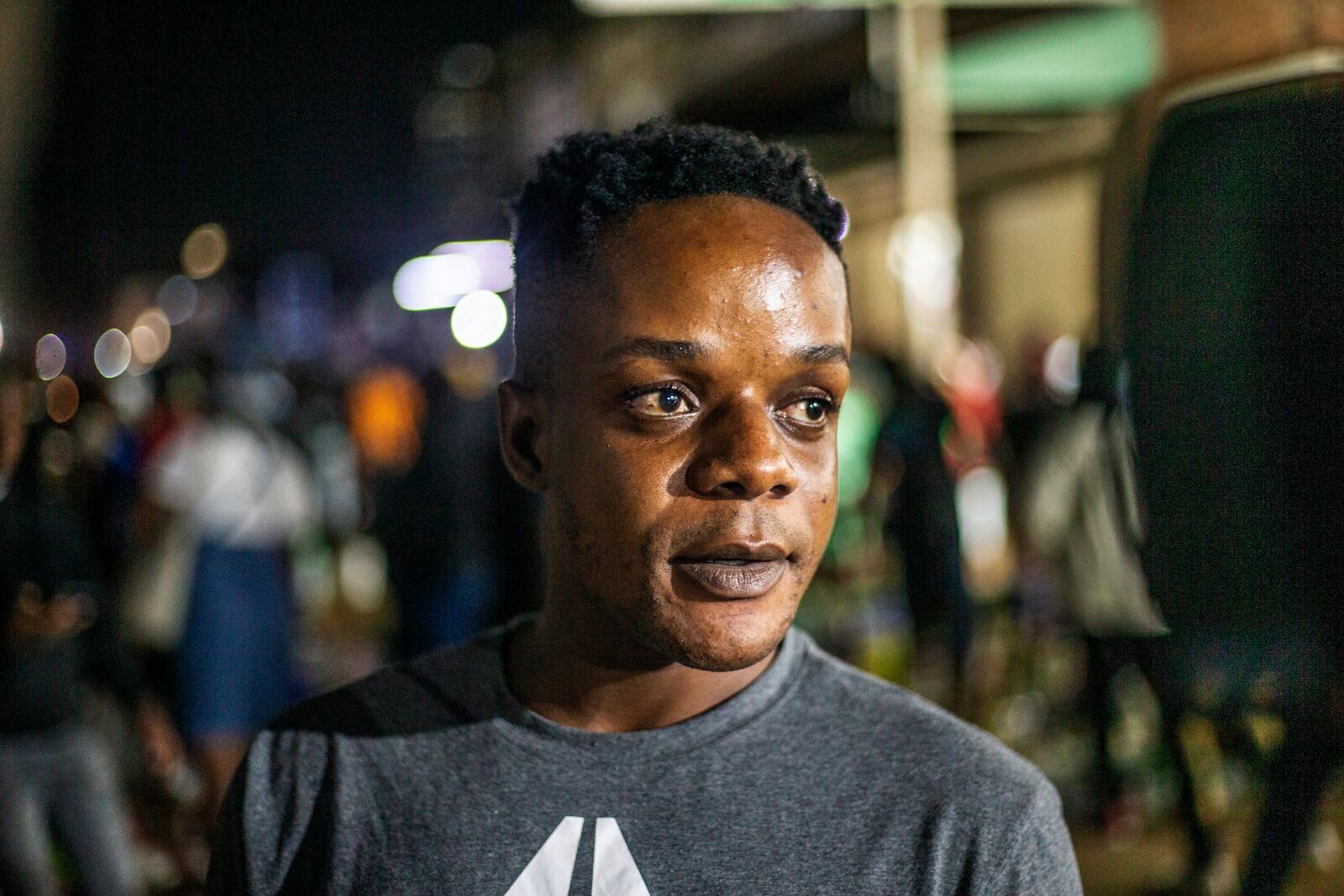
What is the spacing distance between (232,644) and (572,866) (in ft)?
12.4

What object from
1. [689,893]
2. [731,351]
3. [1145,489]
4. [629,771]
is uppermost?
[731,351]

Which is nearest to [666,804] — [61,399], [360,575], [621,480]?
[621,480]

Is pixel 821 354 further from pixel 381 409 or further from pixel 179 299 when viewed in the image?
pixel 381 409

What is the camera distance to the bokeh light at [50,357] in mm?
4258

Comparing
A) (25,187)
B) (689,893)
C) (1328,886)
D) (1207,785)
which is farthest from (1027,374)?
(25,187)

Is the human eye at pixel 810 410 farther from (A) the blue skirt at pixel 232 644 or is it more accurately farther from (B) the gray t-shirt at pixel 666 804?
(A) the blue skirt at pixel 232 644

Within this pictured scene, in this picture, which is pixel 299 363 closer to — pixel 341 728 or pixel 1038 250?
pixel 1038 250

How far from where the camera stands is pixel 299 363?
32.1ft

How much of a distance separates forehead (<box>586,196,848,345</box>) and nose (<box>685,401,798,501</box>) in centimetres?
9

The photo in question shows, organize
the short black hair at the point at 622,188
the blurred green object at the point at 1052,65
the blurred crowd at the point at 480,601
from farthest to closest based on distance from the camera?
the blurred green object at the point at 1052,65 < the blurred crowd at the point at 480,601 < the short black hair at the point at 622,188

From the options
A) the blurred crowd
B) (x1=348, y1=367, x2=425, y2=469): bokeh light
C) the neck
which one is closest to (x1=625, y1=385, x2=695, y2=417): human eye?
the neck

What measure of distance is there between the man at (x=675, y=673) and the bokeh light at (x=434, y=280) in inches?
781

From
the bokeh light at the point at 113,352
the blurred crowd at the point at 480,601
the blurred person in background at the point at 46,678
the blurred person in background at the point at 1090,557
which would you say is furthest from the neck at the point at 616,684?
the bokeh light at the point at 113,352

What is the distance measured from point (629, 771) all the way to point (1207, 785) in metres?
4.22
